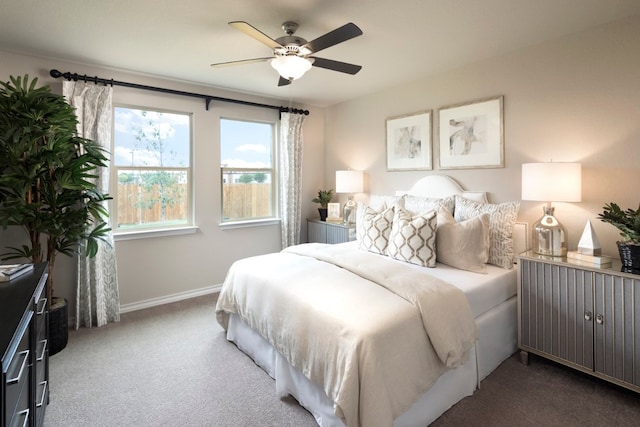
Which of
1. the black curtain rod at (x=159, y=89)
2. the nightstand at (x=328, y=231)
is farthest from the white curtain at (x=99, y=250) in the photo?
the nightstand at (x=328, y=231)

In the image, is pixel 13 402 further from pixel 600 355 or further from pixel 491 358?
pixel 600 355

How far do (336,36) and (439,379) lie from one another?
6.97ft

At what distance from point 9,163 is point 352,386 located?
2.87 meters

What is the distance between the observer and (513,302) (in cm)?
254

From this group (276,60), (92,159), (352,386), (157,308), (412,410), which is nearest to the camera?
(352,386)

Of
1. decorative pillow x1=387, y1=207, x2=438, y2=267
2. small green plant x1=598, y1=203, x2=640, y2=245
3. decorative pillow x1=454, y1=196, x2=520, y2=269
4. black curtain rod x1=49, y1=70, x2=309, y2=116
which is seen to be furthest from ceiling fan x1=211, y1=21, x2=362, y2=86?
small green plant x1=598, y1=203, x2=640, y2=245

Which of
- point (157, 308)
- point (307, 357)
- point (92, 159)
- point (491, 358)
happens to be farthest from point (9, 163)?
point (491, 358)

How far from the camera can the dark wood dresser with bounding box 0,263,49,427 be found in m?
1.04

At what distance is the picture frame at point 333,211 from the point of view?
4.54 metres

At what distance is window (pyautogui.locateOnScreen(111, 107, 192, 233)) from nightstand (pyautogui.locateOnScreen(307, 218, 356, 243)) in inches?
66.5

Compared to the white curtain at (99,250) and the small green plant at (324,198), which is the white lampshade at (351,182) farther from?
the white curtain at (99,250)

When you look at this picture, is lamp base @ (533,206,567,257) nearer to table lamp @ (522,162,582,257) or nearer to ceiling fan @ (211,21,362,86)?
table lamp @ (522,162,582,257)

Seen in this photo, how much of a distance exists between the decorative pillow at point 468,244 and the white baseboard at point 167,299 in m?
→ 2.84

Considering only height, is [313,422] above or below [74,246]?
below
